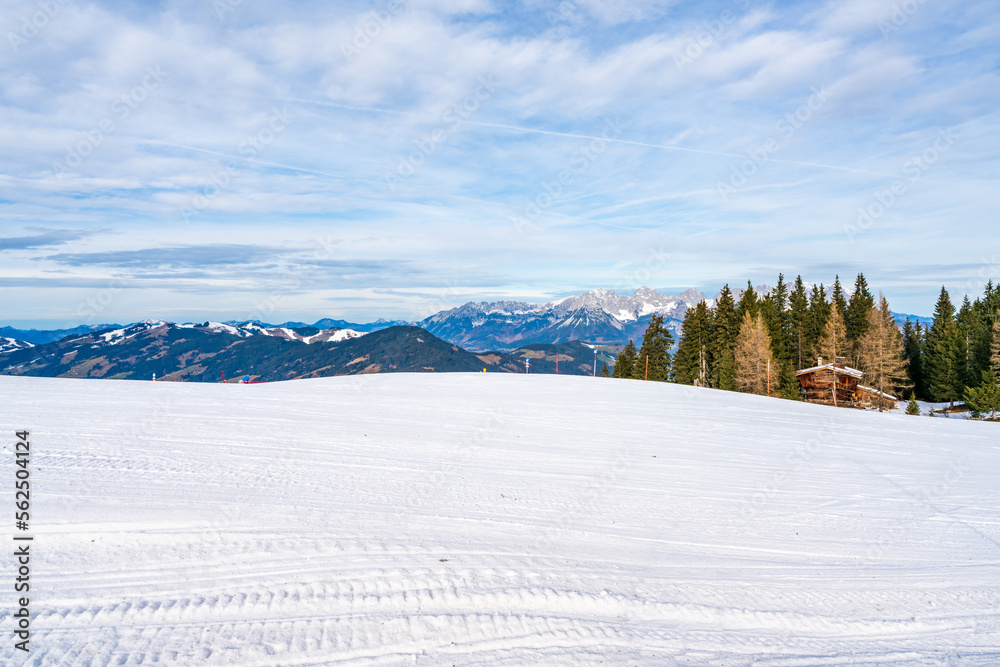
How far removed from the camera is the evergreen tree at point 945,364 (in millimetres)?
52156

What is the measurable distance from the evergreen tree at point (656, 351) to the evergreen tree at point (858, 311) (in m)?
22.7

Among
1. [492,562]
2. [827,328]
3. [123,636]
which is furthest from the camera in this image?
[827,328]

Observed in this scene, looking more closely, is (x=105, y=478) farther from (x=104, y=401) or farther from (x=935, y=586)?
(x=935, y=586)

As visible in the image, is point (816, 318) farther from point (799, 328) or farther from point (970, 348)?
point (970, 348)

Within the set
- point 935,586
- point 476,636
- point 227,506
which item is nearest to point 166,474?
point 227,506

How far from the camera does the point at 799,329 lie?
6209 centimetres

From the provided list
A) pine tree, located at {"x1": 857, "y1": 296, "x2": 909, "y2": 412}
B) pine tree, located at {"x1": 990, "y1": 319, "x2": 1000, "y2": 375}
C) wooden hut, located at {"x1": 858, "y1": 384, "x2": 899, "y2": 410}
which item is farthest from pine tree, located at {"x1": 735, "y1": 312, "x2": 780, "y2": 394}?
pine tree, located at {"x1": 990, "y1": 319, "x2": 1000, "y2": 375}

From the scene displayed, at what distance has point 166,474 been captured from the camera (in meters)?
8.26

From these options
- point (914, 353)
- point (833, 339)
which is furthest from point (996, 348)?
point (914, 353)

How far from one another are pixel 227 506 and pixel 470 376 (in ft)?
74.7

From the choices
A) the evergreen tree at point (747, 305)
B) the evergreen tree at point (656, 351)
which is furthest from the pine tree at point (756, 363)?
the evergreen tree at point (656, 351)

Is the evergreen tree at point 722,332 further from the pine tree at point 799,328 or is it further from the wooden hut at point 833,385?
the pine tree at point 799,328

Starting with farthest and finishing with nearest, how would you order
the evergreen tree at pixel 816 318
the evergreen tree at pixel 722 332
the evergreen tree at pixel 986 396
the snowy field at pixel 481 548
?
the evergreen tree at pixel 816 318, the evergreen tree at pixel 722 332, the evergreen tree at pixel 986 396, the snowy field at pixel 481 548

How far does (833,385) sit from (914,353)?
78.1ft
